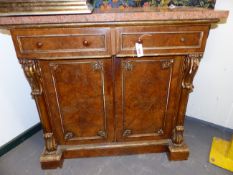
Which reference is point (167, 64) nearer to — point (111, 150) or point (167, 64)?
point (167, 64)

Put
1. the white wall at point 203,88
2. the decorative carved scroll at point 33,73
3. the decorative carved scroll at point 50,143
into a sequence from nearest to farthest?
the decorative carved scroll at point 33,73, the decorative carved scroll at point 50,143, the white wall at point 203,88

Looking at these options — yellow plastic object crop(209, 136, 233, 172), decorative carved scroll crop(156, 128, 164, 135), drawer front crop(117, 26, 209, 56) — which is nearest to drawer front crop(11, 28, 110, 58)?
drawer front crop(117, 26, 209, 56)

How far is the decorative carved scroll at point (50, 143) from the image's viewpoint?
4.67 ft

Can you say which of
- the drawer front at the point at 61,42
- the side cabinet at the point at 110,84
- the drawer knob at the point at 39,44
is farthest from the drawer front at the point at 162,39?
the drawer knob at the point at 39,44

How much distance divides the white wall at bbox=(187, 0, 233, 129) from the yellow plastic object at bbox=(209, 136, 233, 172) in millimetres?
243

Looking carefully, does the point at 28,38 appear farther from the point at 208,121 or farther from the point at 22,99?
the point at 208,121

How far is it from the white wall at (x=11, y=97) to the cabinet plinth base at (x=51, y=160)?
16.6 inches

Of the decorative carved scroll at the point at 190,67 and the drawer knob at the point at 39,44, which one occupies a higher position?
the drawer knob at the point at 39,44

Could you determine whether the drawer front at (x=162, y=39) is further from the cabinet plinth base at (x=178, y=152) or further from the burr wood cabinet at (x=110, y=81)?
the cabinet plinth base at (x=178, y=152)

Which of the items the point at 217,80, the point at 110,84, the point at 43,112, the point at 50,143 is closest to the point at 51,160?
the point at 50,143

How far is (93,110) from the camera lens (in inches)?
54.6

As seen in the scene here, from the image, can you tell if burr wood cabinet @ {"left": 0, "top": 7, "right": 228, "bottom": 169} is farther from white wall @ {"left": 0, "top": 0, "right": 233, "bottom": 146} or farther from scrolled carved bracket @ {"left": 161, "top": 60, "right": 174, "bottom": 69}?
white wall @ {"left": 0, "top": 0, "right": 233, "bottom": 146}

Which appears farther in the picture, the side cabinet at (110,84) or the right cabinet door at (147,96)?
the right cabinet door at (147,96)

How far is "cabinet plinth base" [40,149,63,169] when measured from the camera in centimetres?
147
